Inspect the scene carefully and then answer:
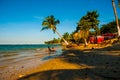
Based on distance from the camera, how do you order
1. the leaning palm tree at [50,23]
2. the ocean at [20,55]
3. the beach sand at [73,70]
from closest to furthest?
the beach sand at [73,70] < the ocean at [20,55] < the leaning palm tree at [50,23]

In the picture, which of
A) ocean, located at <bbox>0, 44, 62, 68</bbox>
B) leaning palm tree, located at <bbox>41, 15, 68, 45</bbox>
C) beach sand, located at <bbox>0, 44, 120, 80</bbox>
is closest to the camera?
beach sand, located at <bbox>0, 44, 120, 80</bbox>

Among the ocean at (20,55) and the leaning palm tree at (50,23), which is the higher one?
the leaning palm tree at (50,23)

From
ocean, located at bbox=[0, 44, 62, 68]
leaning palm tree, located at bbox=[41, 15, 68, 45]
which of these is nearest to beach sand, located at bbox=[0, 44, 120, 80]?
ocean, located at bbox=[0, 44, 62, 68]

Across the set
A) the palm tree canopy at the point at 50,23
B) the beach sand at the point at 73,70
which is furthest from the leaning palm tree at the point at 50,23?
the beach sand at the point at 73,70

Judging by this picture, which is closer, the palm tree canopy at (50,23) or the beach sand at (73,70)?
the beach sand at (73,70)

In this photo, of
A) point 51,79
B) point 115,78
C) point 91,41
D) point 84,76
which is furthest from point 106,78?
point 91,41

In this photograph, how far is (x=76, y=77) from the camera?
6.49 m

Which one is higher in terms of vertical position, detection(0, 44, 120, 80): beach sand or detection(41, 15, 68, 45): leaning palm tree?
detection(41, 15, 68, 45): leaning palm tree

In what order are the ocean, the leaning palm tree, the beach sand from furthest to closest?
1. the leaning palm tree
2. the ocean
3. the beach sand

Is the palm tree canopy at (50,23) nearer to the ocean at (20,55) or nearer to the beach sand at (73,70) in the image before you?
the ocean at (20,55)

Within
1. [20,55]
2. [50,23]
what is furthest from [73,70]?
[50,23]

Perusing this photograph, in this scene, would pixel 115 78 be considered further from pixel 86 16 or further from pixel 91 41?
pixel 86 16

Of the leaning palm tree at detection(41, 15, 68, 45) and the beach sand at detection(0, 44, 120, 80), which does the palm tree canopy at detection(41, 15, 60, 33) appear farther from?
the beach sand at detection(0, 44, 120, 80)

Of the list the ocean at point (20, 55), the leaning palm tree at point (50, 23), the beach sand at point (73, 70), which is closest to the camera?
the beach sand at point (73, 70)
